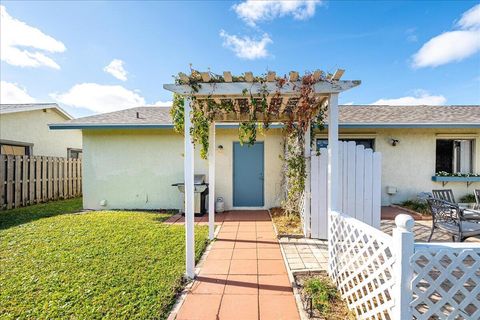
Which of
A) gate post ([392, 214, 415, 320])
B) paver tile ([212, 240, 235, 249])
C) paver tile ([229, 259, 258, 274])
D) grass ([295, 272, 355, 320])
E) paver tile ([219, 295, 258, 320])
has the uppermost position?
gate post ([392, 214, 415, 320])

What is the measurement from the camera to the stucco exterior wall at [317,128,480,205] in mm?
7590

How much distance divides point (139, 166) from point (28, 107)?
7.15 metres

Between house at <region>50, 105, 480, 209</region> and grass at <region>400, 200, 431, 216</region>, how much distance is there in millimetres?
270

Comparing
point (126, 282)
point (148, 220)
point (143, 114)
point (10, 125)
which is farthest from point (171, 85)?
point (10, 125)

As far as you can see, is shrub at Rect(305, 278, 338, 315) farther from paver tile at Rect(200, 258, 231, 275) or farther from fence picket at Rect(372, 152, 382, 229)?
fence picket at Rect(372, 152, 382, 229)

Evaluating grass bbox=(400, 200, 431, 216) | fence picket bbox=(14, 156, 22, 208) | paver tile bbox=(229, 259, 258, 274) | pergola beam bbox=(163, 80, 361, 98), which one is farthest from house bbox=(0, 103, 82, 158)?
grass bbox=(400, 200, 431, 216)

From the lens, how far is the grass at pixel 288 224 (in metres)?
4.97

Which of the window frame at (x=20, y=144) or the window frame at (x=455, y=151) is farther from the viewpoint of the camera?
the window frame at (x=20, y=144)

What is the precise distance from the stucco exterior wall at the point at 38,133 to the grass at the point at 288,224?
37.4 ft

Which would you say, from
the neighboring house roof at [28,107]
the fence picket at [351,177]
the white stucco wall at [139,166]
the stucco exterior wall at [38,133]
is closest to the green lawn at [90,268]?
the white stucco wall at [139,166]

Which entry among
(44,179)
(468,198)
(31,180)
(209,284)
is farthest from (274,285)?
(44,179)

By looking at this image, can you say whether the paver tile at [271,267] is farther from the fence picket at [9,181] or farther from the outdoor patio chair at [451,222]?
the fence picket at [9,181]

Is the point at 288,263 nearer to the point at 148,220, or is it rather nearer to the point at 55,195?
the point at 148,220

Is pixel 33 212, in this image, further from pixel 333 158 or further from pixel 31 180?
pixel 333 158
